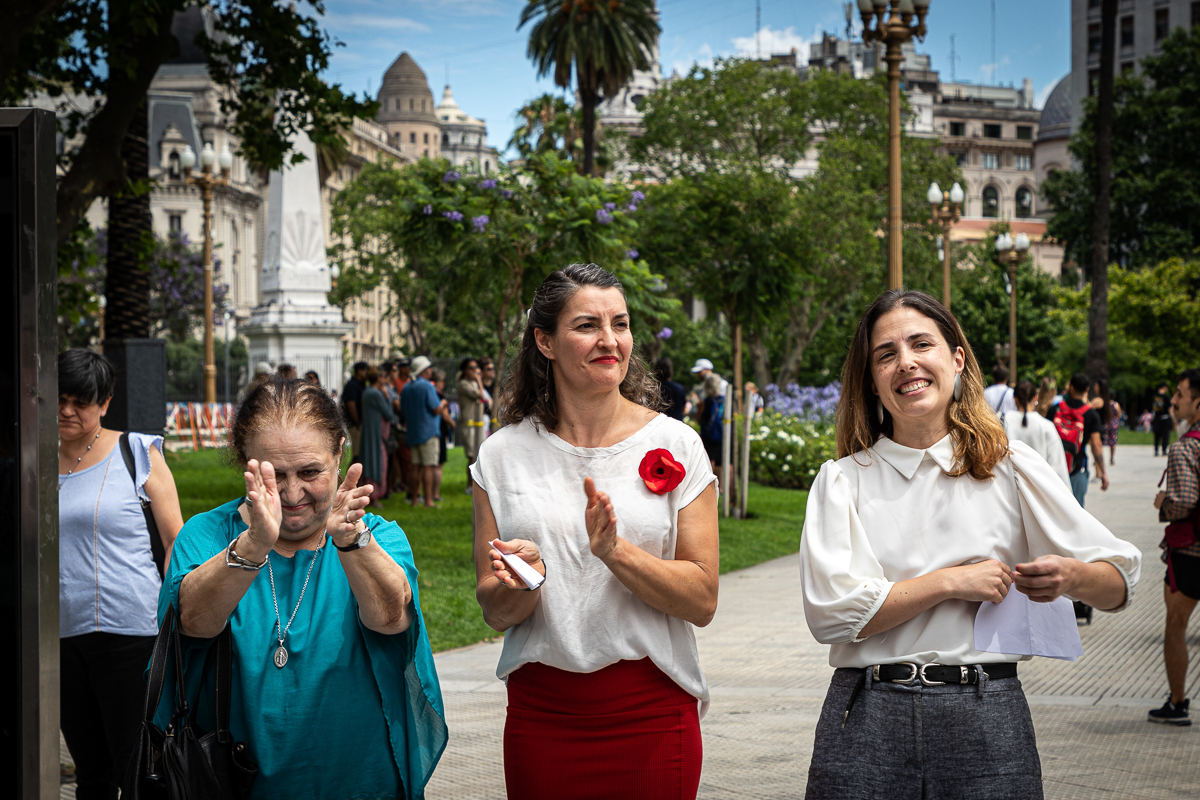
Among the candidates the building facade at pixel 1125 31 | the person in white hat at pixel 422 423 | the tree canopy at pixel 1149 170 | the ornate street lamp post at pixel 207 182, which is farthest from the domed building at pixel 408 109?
the person in white hat at pixel 422 423

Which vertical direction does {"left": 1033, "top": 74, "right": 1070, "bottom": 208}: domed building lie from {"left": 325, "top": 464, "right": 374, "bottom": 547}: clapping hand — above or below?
above

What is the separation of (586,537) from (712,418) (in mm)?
12894

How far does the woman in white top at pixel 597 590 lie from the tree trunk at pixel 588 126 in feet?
93.0

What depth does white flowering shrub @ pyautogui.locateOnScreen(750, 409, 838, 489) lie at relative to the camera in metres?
19.7

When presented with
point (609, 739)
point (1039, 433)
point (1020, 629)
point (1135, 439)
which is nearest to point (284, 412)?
point (609, 739)

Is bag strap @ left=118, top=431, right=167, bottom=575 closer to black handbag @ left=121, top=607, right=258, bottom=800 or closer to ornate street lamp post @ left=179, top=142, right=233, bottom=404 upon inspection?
black handbag @ left=121, top=607, right=258, bottom=800

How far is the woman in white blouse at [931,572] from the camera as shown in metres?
2.46

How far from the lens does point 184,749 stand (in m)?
2.47

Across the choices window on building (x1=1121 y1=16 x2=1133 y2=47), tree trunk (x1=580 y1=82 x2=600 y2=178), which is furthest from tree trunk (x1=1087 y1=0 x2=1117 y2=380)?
window on building (x1=1121 y1=16 x2=1133 y2=47)

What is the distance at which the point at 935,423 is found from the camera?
268 cm

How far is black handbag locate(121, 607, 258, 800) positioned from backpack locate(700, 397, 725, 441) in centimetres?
1305

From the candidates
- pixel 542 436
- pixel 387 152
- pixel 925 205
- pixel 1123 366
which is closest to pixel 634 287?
pixel 542 436

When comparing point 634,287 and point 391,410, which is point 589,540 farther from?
point 391,410

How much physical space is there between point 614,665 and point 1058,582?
3.29 ft
